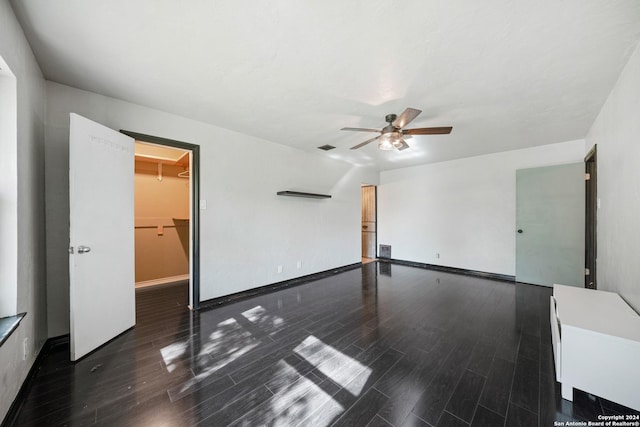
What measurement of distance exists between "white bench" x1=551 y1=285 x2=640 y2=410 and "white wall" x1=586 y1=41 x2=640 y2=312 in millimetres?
401

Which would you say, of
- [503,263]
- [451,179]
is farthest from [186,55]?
[503,263]

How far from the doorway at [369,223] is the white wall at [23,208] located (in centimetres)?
573

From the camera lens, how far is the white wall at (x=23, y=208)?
140 centimetres

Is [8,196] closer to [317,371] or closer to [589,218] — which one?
[317,371]

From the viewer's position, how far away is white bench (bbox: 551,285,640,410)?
4.38ft

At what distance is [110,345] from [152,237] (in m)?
2.63

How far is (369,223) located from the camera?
667 cm

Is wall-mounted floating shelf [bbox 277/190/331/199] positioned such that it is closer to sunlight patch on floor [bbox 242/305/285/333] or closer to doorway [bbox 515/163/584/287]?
sunlight patch on floor [bbox 242/305/285/333]

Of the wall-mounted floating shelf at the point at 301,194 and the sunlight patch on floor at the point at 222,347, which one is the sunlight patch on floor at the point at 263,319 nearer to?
the sunlight patch on floor at the point at 222,347

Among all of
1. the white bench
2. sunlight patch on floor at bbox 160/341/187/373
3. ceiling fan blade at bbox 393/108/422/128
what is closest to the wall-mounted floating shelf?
ceiling fan blade at bbox 393/108/422/128

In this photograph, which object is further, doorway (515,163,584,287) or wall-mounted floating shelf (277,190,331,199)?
wall-mounted floating shelf (277,190,331,199)

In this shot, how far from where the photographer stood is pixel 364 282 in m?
4.21

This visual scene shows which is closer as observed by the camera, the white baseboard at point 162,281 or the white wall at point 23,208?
the white wall at point 23,208

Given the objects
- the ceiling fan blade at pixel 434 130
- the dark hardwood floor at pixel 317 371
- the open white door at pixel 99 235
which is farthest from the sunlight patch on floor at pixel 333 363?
the ceiling fan blade at pixel 434 130
